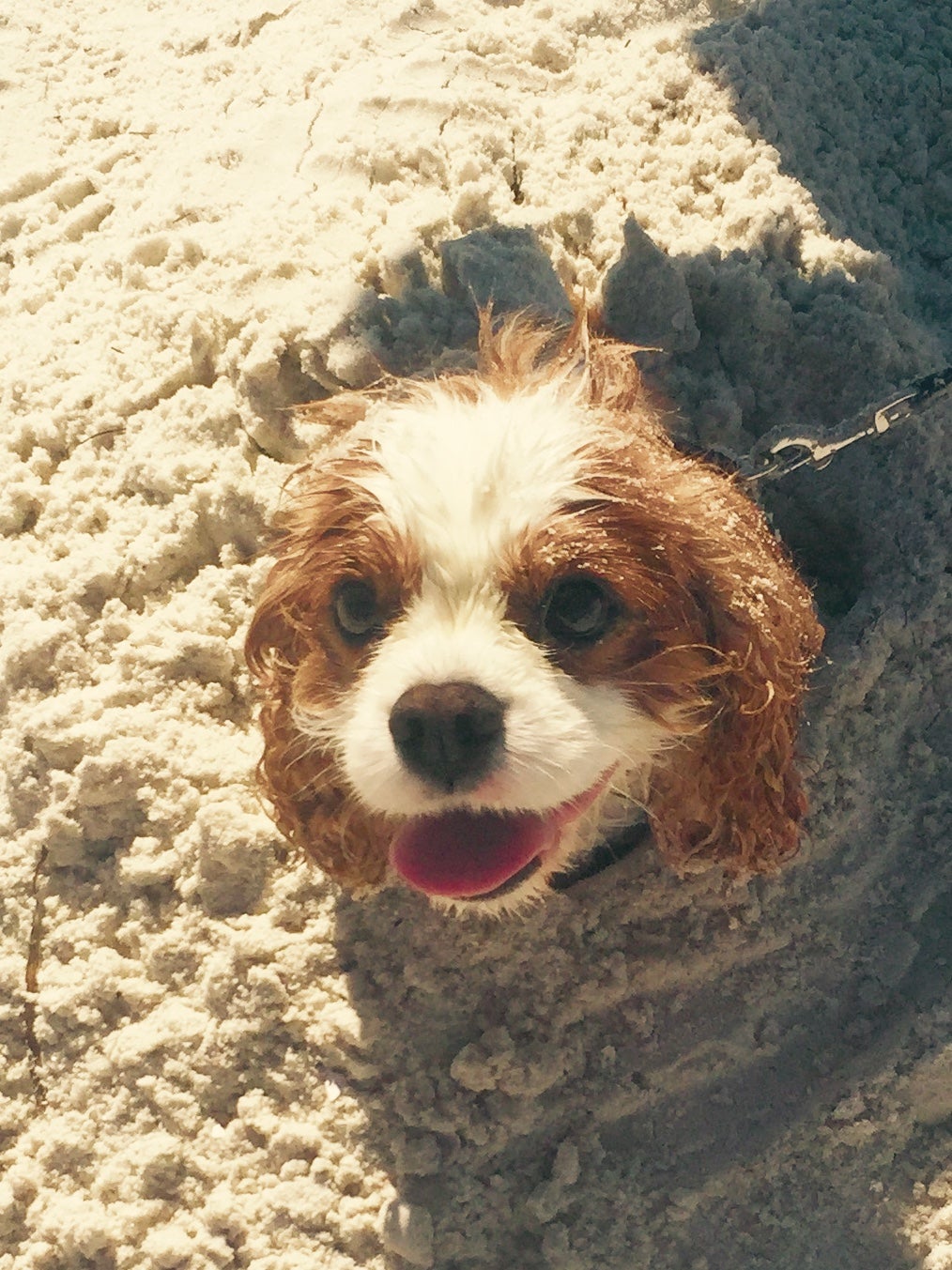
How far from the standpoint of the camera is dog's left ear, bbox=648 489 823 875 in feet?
6.24

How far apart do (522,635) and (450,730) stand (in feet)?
0.65

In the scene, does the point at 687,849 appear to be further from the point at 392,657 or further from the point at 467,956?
the point at 392,657

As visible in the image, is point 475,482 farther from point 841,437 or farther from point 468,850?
point 841,437

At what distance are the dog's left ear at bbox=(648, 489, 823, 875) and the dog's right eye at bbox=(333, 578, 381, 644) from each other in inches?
20.4

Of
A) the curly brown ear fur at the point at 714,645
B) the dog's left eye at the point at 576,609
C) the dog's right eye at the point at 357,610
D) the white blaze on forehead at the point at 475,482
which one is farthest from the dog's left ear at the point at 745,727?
the dog's right eye at the point at 357,610

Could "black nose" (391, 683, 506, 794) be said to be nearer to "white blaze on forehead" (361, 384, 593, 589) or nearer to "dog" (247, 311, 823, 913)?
"dog" (247, 311, 823, 913)

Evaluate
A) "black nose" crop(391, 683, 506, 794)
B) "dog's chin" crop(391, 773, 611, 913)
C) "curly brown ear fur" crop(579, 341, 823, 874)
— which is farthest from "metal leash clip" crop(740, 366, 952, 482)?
"black nose" crop(391, 683, 506, 794)

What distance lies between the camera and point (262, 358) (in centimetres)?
259

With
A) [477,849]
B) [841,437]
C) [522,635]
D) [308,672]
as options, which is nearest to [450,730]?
[522,635]

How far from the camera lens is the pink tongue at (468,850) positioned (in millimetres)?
1905

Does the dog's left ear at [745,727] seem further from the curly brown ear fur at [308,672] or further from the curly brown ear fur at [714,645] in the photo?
the curly brown ear fur at [308,672]

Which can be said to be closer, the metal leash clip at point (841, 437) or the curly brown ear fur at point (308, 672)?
the curly brown ear fur at point (308, 672)

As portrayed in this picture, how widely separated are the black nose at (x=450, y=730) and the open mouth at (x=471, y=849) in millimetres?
194

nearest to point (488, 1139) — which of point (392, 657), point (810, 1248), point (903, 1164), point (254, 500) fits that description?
point (810, 1248)
